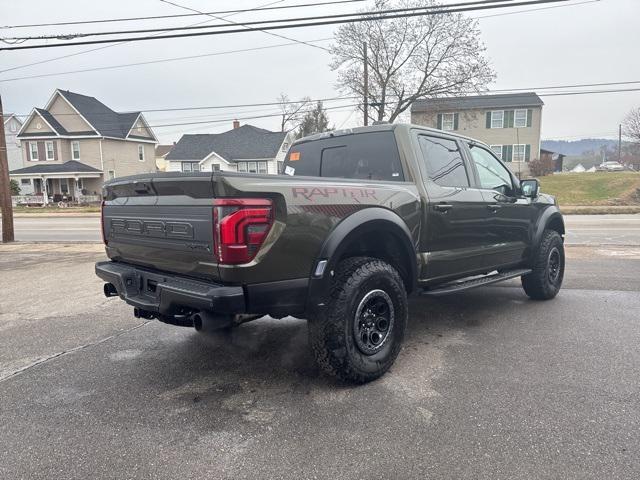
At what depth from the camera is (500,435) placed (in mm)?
2775

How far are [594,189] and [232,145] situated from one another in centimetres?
2883

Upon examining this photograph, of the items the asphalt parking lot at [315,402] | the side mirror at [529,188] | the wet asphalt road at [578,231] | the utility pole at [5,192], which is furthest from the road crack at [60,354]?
the utility pole at [5,192]

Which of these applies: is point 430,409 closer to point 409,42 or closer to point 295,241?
point 295,241

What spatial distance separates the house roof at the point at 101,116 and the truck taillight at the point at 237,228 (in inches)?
1533

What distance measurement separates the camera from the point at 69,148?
38.1m

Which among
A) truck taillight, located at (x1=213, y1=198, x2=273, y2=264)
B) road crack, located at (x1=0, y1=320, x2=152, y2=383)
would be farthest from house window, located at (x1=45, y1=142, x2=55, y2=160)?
truck taillight, located at (x1=213, y1=198, x2=273, y2=264)

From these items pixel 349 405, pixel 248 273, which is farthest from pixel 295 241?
pixel 349 405

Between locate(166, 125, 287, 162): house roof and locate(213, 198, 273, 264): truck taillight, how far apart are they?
38.8 m

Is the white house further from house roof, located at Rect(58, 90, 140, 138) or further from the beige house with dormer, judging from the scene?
the beige house with dormer

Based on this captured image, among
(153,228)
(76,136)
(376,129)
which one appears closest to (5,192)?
(153,228)

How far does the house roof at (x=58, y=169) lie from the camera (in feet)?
118

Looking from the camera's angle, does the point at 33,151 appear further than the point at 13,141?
No

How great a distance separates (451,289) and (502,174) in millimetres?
1843

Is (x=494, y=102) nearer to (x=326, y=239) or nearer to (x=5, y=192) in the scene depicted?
(x=5, y=192)
